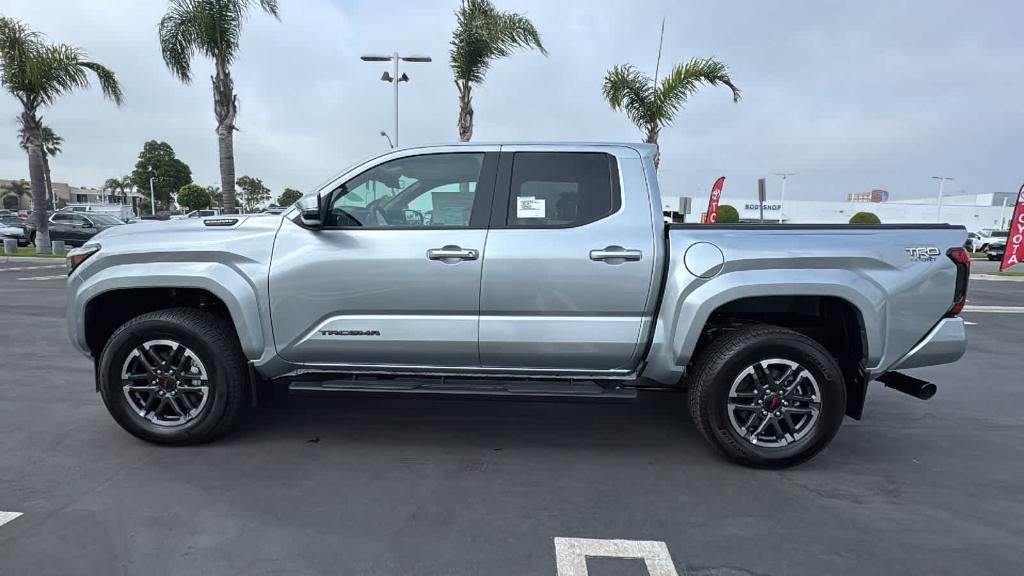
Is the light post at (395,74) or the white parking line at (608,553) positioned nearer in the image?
the white parking line at (608,553)

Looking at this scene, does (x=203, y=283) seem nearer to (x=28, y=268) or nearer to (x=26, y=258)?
(x=28, y=268)

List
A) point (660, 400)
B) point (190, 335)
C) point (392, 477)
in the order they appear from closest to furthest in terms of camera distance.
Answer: point (392, 477) → point (190, 335) → point (660, 400)

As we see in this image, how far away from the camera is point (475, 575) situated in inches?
95.3

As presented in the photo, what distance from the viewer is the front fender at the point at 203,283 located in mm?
3529

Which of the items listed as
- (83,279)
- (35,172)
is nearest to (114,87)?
(35,172)

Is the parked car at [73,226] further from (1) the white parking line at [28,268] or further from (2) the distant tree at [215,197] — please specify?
(2) the distant tree at [215,197]

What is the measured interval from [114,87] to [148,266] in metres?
19.3

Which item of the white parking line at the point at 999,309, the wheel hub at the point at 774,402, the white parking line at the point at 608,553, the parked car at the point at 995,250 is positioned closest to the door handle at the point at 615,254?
the wheel hub at the point at 774,402

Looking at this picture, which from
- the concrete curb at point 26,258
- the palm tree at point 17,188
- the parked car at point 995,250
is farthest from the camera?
the palm tree at point 17,188

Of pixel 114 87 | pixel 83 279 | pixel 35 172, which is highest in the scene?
pixel 114 87

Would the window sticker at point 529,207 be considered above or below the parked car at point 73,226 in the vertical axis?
above

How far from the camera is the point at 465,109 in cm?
1370

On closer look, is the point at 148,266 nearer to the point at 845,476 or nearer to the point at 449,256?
the point at 449,256

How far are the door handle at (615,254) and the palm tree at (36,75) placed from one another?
20550 millimetres
